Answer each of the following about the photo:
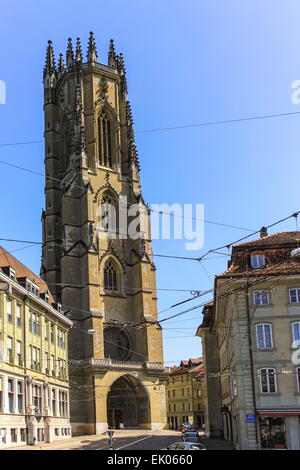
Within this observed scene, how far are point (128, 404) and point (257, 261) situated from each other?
150 ft

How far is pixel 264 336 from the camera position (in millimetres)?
35594

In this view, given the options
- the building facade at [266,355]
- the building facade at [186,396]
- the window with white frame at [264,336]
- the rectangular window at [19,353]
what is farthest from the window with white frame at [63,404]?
the building facade at [186,396]

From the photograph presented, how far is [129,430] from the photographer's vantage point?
7325cm

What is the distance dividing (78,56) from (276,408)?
233 feet

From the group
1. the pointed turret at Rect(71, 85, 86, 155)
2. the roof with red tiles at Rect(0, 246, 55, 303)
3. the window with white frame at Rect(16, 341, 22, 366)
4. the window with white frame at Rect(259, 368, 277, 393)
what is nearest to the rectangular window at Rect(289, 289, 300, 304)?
the window with white frame at Rect(259, 368, 277, 393)

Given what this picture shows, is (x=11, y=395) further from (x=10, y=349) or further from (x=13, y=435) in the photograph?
(x=10, y=349)

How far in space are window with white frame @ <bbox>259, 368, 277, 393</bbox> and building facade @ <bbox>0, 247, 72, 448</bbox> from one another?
16394 mm

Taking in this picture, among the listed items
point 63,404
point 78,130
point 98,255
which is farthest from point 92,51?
point 63,404

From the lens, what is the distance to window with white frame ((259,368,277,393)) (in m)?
34.7

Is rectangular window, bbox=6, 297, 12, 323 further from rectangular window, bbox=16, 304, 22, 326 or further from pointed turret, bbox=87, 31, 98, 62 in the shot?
pointed turret, bbox=87, 31, 98, 62

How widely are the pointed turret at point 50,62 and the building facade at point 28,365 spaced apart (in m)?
49.9

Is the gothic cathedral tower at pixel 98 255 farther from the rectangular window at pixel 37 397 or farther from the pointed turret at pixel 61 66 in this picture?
the rectangular window at pixel 37 397

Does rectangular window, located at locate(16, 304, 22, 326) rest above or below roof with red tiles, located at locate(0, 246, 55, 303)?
below

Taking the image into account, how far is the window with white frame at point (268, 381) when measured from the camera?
3474cm
